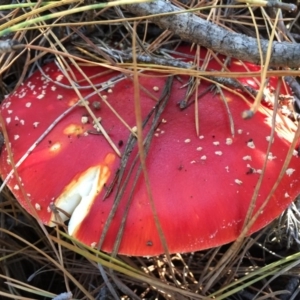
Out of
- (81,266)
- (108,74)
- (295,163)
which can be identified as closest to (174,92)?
(108,74)

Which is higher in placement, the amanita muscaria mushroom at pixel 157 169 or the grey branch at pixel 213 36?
the grey branch at pixel 213 36

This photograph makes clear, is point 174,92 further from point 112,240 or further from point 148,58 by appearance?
point 112,240

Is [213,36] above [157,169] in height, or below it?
above

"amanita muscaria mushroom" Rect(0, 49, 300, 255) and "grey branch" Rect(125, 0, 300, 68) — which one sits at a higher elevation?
"grey branch" Rect(125, 0, 300, 68)
